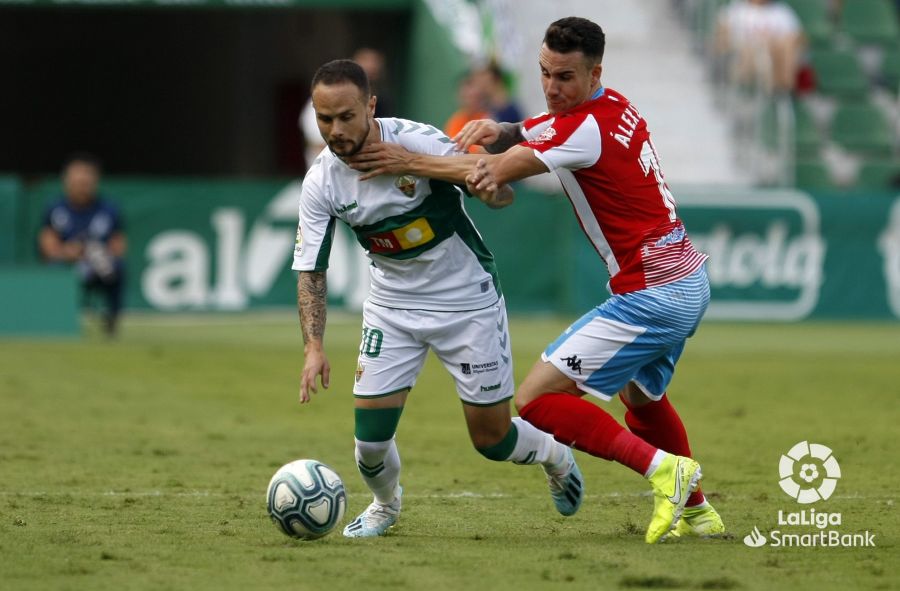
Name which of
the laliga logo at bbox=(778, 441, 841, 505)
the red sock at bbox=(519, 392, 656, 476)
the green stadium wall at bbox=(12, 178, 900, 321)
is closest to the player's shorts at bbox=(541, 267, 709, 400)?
the red sock at bbox=(519, 392, 656, 476)

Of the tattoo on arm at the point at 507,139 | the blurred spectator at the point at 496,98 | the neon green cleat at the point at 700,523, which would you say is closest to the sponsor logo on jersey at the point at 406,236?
the tattoo on arm at the point at 507,139

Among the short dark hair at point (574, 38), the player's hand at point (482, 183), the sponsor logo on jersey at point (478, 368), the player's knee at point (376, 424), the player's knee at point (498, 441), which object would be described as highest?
the short dark hair at point (574, 38)

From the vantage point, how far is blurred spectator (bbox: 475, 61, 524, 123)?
1709 centimetres

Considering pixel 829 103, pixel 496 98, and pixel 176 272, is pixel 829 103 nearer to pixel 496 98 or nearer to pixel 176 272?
pixel 496 98

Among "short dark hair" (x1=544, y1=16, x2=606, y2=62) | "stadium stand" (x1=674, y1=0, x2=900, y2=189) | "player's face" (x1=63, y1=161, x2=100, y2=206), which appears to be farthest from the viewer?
"stadium stand" (x1=674, y1=0, x2=900, y2=189)

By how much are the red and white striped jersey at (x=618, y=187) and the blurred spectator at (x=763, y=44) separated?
565 inches

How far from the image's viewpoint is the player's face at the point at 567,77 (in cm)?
647

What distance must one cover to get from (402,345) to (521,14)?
15911 mm

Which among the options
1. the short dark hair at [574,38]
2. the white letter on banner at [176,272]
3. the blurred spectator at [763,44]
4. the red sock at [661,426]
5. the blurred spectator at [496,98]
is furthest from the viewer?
the blurred spectator at [763,44]

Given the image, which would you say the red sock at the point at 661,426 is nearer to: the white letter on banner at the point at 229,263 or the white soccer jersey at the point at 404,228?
the white soccer jersey at the point at 404,228

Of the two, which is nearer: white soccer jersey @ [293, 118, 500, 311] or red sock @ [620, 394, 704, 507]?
white soccer jersey @ [293, 118, 500, 311]

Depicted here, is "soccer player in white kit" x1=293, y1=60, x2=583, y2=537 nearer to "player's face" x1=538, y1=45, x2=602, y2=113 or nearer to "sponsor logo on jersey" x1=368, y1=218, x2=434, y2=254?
"sponsor logo on jersey" x1=368, y1=218, x2=434, y2=254

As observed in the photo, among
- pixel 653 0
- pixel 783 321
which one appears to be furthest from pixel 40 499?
pixel 653 0

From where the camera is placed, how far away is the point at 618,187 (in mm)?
6551
